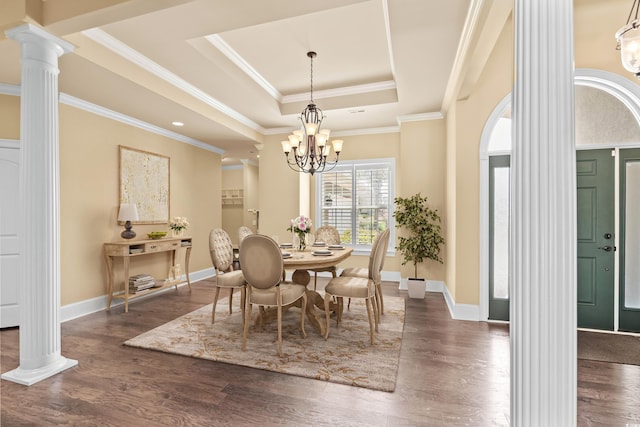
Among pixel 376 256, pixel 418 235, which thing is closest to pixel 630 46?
pixel 376 256

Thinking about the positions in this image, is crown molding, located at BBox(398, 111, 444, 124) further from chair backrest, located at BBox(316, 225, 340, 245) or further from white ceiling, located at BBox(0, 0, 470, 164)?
chair backrest, located at BBox(316, 225, 340, 245)

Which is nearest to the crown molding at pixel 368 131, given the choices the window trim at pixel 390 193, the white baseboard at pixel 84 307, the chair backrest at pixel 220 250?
the window trim at pixel 390 193

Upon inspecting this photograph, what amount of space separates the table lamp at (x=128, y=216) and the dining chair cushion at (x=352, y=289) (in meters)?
3.07

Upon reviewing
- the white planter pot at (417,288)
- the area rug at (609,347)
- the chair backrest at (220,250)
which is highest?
the chair backrest at (220,250)

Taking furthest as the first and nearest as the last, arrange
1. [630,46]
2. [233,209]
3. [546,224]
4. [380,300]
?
1. [233,209]
2. [380,300]
3. [630,46]
4. [546,224]

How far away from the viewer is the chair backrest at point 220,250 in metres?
3.80

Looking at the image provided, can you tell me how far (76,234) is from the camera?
3984 mm

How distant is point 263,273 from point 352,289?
919 mm

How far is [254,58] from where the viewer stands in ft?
12.1

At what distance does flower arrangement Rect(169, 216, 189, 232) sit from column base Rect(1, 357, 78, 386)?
2.92 m

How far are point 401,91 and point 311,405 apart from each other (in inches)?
143

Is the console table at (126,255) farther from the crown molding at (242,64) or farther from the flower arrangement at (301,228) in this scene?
the crown molding at (242,64)

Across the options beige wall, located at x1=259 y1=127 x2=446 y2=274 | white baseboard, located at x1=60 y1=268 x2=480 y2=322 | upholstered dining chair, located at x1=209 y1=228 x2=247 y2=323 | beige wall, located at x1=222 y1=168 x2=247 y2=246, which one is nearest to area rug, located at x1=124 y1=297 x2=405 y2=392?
upholstered dining chair, located at x1=209 y1=228 x2=247 y2=323

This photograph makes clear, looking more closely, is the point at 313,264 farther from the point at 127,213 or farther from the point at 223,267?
the point at 127,213
